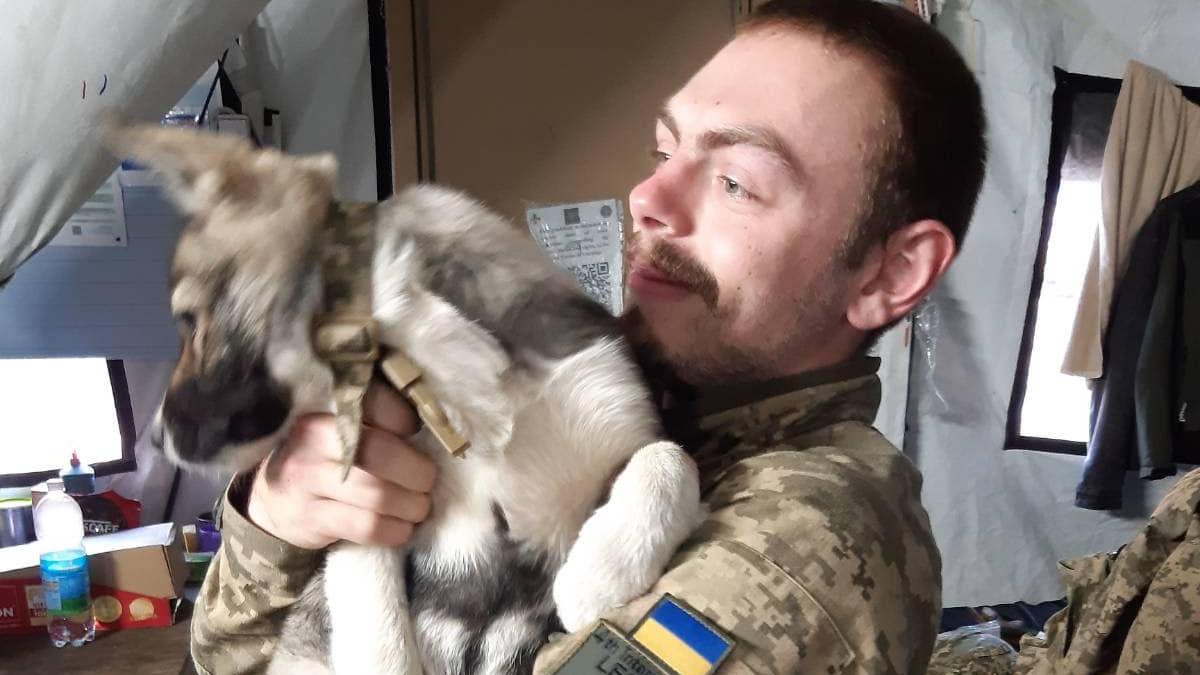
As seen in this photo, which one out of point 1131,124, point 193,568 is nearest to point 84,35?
point 193,568

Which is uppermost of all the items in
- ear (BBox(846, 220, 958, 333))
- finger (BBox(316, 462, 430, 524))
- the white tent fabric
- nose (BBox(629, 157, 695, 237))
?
the white tent fabric

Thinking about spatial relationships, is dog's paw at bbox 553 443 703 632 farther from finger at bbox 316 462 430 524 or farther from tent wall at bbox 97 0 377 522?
tent wall at bbox 97 0 377 522

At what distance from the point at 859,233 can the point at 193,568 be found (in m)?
1.98

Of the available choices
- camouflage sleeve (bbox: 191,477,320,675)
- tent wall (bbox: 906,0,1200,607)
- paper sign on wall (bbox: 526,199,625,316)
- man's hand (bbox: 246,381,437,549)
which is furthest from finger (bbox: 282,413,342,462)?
tent wall (bbox: 906,0,1200,607)

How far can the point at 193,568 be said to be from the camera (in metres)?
2.27

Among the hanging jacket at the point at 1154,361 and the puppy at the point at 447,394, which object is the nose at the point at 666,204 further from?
the hanging jacket at the point at 1154,361

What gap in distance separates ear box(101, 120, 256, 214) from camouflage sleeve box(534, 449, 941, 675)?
56 centimetres

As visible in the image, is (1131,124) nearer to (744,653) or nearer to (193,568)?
(744,653)

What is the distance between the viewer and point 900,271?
1.22 meters

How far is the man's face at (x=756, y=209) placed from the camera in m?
1.11

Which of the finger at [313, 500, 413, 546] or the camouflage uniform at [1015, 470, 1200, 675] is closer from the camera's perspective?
the finger at [313, 500, 413, 546]

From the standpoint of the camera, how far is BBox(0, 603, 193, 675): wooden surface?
1837mm

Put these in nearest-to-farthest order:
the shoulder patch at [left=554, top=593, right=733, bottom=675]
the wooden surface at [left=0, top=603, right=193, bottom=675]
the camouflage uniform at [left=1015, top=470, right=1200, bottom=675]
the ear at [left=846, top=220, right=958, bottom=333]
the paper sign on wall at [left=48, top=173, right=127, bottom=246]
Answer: the shoulder patch at [left=554, top=593, right=733, bottom=675]
the ear at [left=846, top=220, right=958, bottom=333]
the camouflage uniform at [left=1015, top=470, right=1200, bottom=675]
the wooden surface at [left=0, top=603, right=193, bottom=675]
the paper sign on wall at [left=48, top=173, right=127, bottom=246]

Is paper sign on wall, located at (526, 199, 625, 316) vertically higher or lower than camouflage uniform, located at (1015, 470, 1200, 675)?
higher
